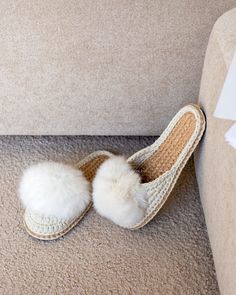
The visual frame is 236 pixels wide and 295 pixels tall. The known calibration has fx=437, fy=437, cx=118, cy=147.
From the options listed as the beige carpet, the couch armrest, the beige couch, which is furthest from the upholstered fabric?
the beige carpet

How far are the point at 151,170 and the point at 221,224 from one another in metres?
0.29

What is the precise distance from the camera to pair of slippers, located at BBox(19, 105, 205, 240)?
106 cm

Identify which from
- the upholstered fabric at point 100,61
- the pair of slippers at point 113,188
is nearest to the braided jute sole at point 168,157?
the pair of slippers at point 113,188

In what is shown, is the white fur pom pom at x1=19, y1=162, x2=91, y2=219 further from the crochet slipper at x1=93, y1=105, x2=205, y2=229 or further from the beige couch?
the beige couch

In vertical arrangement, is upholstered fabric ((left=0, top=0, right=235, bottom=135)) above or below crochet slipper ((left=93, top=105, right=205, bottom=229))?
above

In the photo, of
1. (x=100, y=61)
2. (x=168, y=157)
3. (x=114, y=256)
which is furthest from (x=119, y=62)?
(x=114, y=256)

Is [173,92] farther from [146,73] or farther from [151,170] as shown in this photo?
[151,170]

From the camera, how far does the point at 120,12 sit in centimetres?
105

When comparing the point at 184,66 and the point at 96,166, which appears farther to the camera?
the point at 96,166

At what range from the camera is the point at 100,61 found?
3.66 feet

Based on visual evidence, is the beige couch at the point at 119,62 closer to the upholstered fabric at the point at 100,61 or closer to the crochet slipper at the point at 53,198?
the upholstered fabric at the point at 100,61

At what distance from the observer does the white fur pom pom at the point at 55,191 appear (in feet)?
3.54

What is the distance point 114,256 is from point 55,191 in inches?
8.5

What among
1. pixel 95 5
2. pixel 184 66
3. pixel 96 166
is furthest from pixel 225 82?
pixel 96 166
